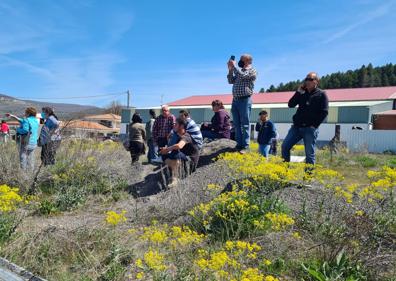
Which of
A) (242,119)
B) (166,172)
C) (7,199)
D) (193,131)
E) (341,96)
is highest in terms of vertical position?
(341,96)

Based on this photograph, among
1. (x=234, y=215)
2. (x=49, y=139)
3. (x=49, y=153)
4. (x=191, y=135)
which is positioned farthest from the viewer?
(x=49, y=139)

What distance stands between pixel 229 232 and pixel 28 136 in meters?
5.19

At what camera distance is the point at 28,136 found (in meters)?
7.57

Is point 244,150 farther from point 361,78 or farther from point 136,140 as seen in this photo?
point 361,78

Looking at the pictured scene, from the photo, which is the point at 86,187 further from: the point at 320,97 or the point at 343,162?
the point at 343,162

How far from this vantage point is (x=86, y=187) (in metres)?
6.27

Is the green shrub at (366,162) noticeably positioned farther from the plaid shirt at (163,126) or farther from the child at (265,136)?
the plaid shirt at (163,126)

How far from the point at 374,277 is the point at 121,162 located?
5398 millimetres

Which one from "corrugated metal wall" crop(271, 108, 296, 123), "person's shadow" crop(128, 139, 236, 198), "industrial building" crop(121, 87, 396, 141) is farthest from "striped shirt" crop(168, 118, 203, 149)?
"corrugated metal wall" crop(271, 108, 296, 123)

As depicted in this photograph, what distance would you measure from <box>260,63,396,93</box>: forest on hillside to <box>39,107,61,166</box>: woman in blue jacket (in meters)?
75.9

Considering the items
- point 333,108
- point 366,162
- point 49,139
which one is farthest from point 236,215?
point 333,108

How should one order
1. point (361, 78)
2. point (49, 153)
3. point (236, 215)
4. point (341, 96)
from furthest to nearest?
point (361, 78) → point (341, 96) → point (49, 153) → point (236, 215)

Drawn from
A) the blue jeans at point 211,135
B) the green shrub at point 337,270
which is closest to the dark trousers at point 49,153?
the blue jeans at point 211,135

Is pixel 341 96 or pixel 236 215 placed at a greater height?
pixel 341 96
